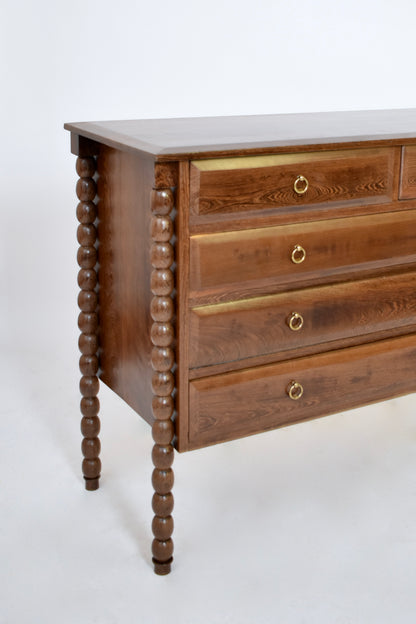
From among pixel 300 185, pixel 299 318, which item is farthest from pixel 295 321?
pixel 300 185

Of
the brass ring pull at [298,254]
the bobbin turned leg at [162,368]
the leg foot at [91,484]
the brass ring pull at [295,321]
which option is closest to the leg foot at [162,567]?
the bobbin turned leg at [162,368]

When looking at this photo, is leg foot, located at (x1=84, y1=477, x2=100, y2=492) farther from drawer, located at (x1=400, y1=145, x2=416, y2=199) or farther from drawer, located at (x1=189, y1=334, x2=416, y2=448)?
drawer, located at (x1=400, y1=145, x2=416, y2=199)

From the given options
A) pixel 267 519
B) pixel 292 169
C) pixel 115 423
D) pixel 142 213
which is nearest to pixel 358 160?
pixel 292 169

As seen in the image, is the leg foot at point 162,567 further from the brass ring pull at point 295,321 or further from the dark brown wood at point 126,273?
the brass ring pull at point 295,321

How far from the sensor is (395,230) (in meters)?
3.06

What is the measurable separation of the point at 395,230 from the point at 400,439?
1.06 metres

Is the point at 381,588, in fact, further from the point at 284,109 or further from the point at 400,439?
the point at 284,109

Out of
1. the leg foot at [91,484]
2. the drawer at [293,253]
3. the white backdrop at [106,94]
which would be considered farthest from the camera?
A: the white backdrop at [106,94]

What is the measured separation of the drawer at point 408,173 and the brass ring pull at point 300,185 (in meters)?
0.41

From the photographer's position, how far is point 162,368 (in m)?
2.69

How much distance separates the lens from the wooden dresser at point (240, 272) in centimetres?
264

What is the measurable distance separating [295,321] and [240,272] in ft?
0.96

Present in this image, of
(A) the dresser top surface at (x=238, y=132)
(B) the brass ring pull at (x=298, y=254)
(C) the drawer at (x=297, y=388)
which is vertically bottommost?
(C) the drawer at (x=297, y=388)

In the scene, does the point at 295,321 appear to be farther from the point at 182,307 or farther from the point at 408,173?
the point at 408,173
